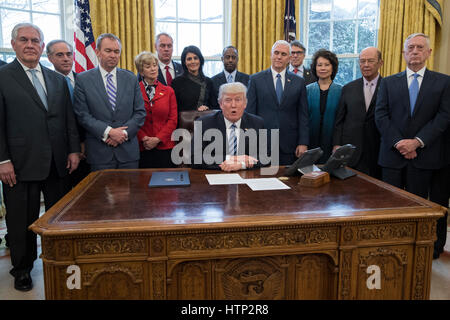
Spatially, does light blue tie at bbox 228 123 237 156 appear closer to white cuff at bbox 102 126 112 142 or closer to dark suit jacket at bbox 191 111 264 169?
dark suit jacket at bbox 191 111 264 169

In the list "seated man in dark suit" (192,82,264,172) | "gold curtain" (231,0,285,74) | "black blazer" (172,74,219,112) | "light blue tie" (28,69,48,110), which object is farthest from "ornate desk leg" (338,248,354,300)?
"gold curtain" (231,0,285,74)

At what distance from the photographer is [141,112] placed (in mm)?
3236

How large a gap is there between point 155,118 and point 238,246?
2.23 metres

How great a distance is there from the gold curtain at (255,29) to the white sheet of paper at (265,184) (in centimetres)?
392

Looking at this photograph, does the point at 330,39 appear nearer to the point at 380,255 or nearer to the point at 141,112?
the point at 141,112

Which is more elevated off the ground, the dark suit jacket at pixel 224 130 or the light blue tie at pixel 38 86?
the light blue tie at pixel 38 86

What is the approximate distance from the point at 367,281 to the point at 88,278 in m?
1.32

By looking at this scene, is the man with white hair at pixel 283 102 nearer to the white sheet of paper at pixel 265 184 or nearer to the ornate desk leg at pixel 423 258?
the white sheet of paper at pixel 265 184

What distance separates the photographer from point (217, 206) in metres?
1.83

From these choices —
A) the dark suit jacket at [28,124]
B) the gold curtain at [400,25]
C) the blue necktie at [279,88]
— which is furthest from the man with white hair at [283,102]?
the gold curtain at [400,25]

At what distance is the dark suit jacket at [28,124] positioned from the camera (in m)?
2.64

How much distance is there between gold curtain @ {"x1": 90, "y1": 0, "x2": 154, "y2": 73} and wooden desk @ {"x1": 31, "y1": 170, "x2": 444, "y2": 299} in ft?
13.8
